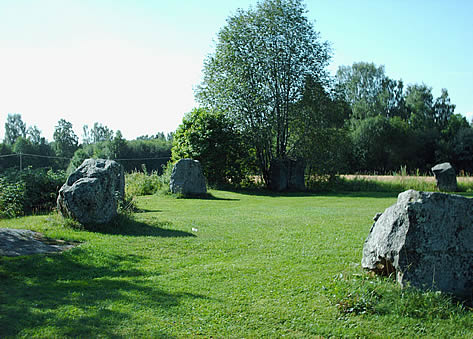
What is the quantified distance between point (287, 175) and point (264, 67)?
7189mm

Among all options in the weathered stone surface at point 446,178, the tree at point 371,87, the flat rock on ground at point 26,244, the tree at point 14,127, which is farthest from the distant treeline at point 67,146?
the flat rock on ground at point 26,244

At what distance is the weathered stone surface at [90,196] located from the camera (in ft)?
30.6

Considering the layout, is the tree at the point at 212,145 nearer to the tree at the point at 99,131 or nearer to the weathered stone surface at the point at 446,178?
the weathered stone surface at the point at 446,178

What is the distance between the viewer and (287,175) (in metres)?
24.1

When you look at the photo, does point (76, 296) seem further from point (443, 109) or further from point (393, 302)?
point (443, 109)

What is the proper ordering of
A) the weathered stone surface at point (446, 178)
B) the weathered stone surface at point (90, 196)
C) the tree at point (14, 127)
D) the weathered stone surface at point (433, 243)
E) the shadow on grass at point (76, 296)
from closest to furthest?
1. the shadow on grass at point (76, 296)
2. the weathered stone surface at point (433, 243)
3. the weathered stone surface at point (90, 196)
4. the weathered stone surface at point (446, 178)
5. the tree at point (14, 127)

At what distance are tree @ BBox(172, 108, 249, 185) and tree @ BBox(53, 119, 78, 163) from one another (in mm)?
51719

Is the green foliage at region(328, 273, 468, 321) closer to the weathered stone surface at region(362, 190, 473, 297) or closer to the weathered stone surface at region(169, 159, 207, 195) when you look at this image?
the weathered stone surface at region(362, 190, 473, 297)

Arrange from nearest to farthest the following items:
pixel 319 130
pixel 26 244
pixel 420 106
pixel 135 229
Answer: 1. pixel 26 244
2. pixel 135 229
3. pixel 319 130
4. pixel 420 106

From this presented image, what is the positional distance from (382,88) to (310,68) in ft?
125

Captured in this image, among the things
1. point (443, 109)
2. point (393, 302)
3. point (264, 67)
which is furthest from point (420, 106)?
point (393, 302)

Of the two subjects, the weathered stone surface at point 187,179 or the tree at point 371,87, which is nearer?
the weathered stone surface at point 187,179

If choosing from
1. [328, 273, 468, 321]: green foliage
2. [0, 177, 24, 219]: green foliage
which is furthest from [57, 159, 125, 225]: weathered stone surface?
[328, 273, 468, 321]: green foliage

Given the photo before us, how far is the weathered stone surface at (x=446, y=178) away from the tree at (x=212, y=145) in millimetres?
11647
